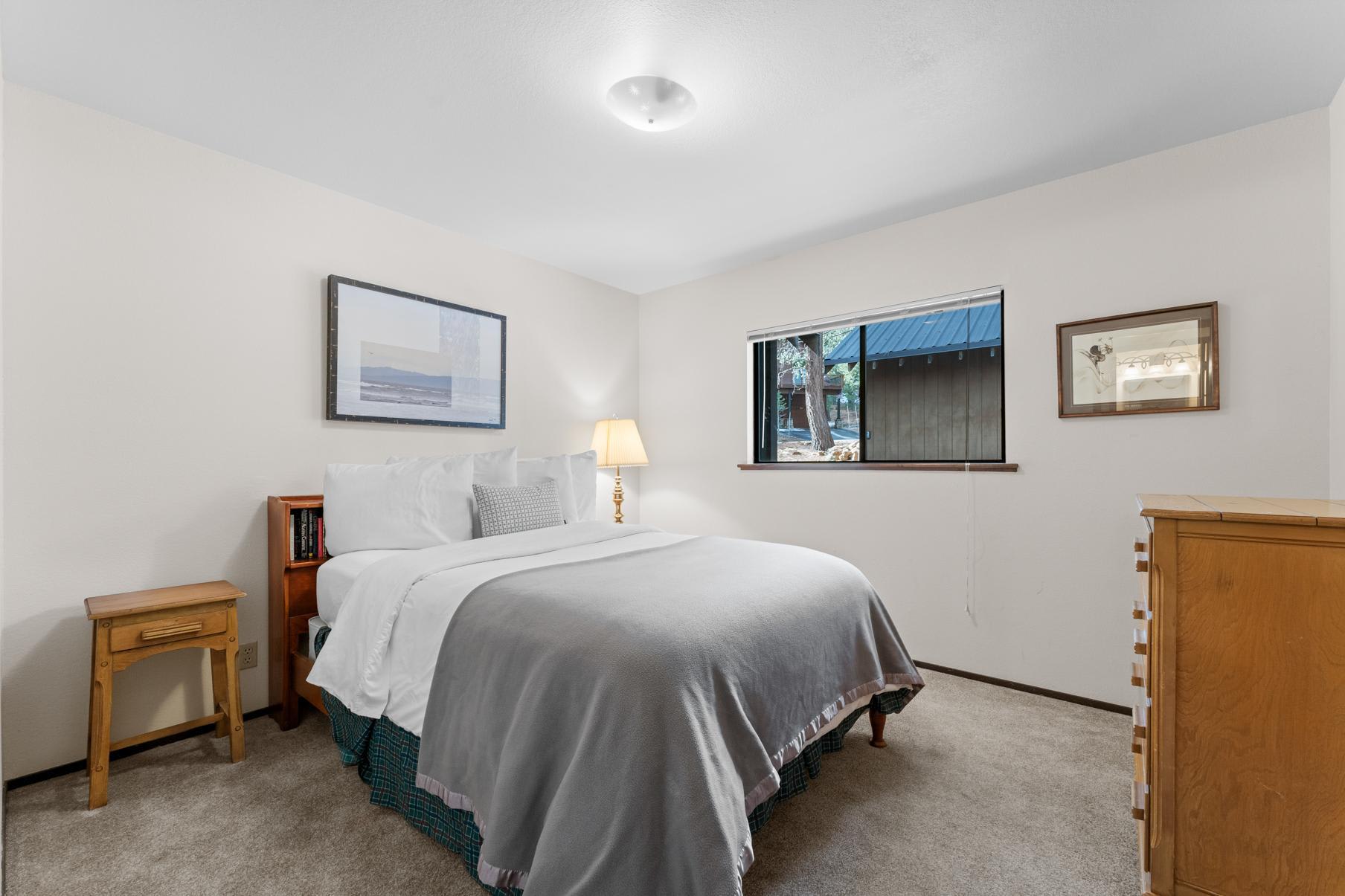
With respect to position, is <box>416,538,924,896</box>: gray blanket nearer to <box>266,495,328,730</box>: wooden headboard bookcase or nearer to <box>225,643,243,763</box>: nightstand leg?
<box>225,643,243,763</box>: nightstand leg

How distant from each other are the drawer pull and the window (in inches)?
118

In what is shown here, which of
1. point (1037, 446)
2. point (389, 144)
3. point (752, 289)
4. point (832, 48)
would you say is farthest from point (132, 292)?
point (1037, 446)

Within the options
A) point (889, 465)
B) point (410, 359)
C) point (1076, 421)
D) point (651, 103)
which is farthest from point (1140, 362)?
point (410, 359)

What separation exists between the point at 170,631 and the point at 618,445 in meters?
2.51

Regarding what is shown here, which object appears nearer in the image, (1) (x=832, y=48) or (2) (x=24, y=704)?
(1) (x=832, y=48)

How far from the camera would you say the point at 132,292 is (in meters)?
2.28

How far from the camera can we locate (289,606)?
8.13 ft

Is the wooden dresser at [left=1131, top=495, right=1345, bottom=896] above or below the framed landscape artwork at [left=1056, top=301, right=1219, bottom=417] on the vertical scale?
below

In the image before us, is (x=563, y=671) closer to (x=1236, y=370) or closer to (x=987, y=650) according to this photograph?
(x=987, y=650)

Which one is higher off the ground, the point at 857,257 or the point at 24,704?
the point at 857,257

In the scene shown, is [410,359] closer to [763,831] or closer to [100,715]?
[100,715]

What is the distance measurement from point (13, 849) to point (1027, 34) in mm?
3814

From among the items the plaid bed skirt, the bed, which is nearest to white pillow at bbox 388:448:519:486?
the bed

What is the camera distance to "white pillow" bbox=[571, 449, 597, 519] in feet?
11.2
